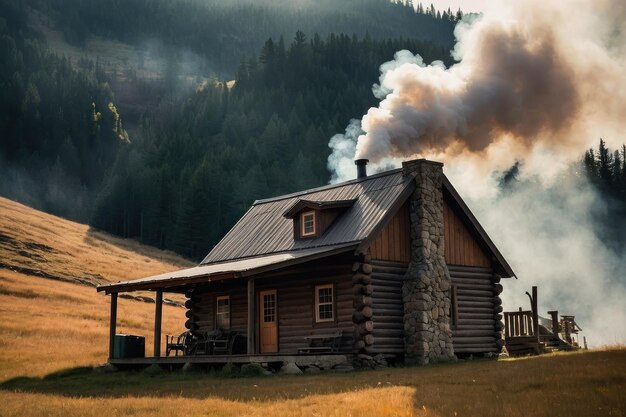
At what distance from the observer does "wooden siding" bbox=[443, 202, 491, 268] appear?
2934 cm

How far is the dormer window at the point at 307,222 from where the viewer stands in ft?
95.9

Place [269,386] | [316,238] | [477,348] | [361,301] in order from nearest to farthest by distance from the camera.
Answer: [269,386] → [361,301] → [316,238] → [477,348]

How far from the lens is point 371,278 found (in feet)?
87.2

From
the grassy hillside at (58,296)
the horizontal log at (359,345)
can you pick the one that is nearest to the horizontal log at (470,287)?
the horizontal log at (359,345)

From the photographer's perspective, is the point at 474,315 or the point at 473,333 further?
the point at 474,315

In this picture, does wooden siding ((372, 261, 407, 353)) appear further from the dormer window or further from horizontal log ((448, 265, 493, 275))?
the dormer window

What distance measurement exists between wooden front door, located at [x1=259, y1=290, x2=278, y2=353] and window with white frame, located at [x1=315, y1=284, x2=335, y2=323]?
207cm

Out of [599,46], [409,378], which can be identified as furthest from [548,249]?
[409,378]

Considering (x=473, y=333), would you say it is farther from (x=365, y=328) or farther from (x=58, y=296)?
(x=58, y=296)

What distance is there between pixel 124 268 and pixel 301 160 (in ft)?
161

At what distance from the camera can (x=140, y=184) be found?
10381cm

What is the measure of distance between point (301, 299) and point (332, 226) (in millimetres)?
2925

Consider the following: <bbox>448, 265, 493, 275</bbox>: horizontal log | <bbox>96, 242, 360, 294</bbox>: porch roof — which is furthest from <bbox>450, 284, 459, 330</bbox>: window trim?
<bbox>96, 242, 360, 294</bbox>: porch roof

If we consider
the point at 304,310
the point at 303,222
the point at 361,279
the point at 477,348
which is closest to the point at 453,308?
the point at 477,348
